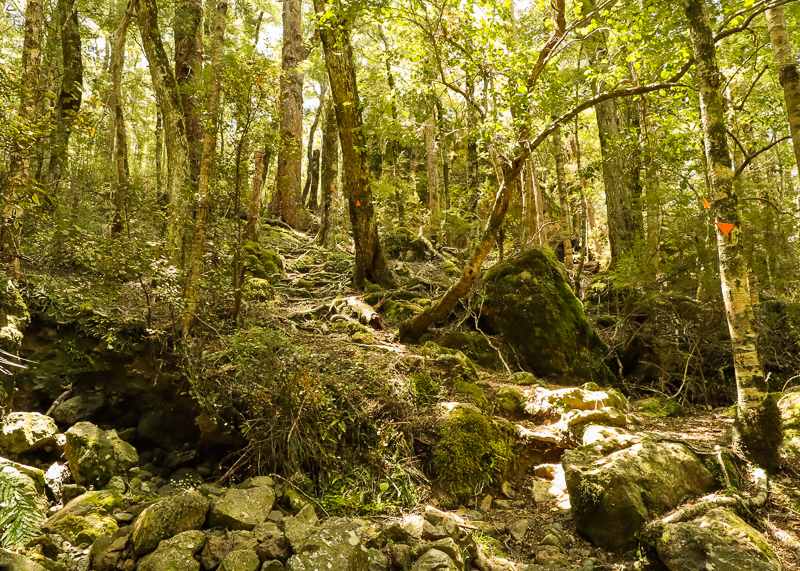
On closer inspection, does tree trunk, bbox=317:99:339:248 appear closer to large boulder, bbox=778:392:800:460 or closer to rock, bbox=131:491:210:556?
rock, bbox=131:491:210:556

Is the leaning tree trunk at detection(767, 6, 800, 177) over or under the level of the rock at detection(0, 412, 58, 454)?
over

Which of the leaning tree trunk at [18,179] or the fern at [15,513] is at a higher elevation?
the leaning tree trunk at [18,179]

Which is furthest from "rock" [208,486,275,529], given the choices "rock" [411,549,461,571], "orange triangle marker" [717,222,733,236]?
"orange triangle marker" [717,222,733,236]

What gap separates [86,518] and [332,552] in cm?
193

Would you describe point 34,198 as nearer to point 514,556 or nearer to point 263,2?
point 514,556

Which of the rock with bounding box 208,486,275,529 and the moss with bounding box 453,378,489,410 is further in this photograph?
the moss with bounding box 453,378,489,410

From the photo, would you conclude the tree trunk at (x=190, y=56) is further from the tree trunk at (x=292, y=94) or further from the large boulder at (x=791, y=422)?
the large boulder at (x=791, y=422)

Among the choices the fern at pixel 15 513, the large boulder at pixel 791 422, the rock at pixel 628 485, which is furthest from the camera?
the large boulder at pixel 791 422

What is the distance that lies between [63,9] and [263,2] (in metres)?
11.5

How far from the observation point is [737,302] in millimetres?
4031

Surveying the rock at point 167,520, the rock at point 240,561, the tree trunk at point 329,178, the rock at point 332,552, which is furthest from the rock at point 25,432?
the tree trunk at point 329,178

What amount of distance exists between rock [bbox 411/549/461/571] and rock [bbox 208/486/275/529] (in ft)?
4.02

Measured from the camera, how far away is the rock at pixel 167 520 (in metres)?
3.02

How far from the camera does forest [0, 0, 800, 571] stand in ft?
11.0
